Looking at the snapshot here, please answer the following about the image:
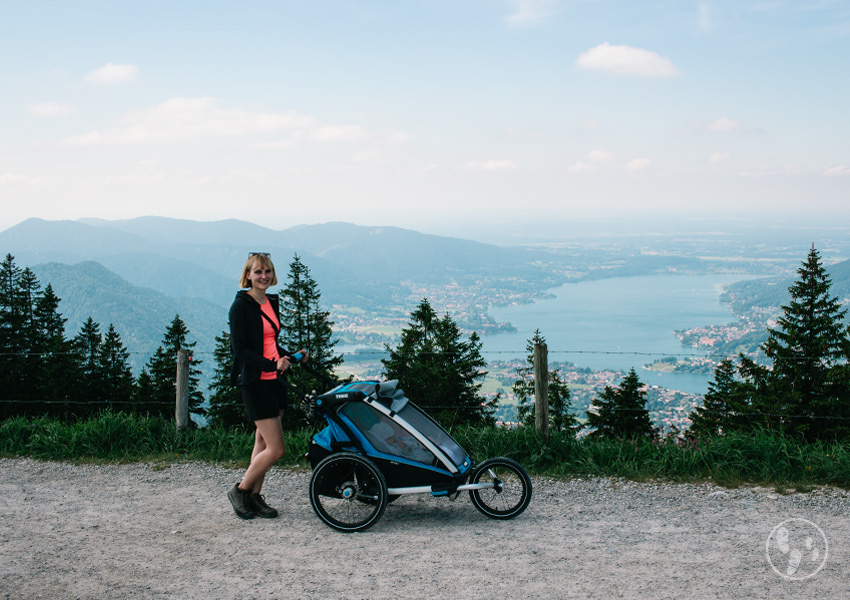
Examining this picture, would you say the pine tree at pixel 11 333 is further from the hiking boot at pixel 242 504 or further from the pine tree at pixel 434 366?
the hiking boot at pixel 242 504

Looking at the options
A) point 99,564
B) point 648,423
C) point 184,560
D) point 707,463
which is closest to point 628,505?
point 707,463

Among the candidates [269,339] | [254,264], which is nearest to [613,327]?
[269,339]

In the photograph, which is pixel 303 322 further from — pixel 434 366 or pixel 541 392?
pixel 541 392

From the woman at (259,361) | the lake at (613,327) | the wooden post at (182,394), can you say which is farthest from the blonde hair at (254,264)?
the lake at (613,327)

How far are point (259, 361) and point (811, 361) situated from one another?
1068 inches

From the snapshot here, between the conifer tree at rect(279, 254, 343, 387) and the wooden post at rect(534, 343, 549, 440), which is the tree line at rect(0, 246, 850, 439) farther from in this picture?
the wooden post at rect(534, 343, 549, 440)

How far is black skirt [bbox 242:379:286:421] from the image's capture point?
4.73 meters

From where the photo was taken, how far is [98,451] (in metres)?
6.83

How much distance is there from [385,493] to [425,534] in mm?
420

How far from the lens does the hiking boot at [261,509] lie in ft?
16.4

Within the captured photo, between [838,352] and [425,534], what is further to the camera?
[838,352]

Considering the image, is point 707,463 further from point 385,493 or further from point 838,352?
point 838,352

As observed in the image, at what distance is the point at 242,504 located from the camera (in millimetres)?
4984

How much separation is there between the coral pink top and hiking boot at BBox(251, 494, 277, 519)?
1091 mm
